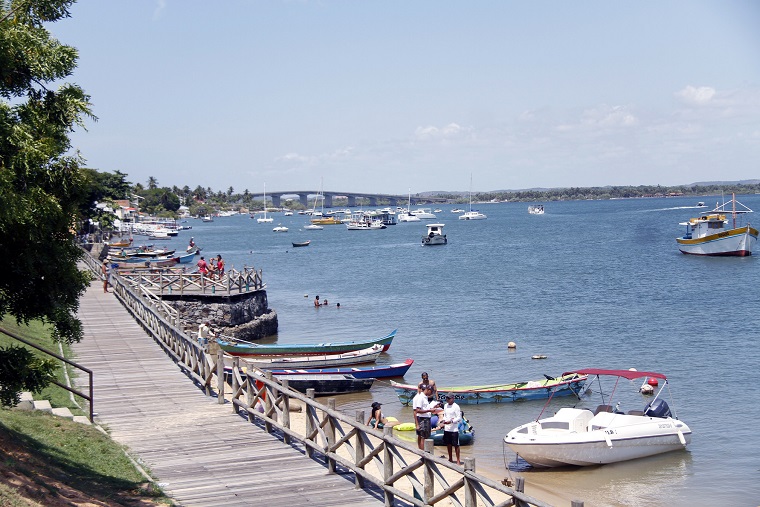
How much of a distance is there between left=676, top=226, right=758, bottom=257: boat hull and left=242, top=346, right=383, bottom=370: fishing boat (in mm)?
64568

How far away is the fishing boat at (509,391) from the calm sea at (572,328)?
1.48 feet

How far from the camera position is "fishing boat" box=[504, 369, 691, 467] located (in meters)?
22.8

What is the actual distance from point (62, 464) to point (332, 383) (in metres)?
18.9

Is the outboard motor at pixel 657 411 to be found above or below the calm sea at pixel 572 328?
above

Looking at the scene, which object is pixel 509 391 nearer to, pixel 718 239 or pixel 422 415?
pixel 422 415

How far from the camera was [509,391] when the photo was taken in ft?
98.1

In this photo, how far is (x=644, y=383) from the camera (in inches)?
1235

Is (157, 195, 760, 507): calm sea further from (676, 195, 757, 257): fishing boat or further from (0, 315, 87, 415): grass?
(0, 315, 87, 415): grass

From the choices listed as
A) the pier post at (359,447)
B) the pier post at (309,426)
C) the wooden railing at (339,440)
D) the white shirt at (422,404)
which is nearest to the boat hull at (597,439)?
the wooden railing at (339,440)

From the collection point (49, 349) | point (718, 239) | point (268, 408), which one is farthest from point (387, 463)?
point (718, 239)

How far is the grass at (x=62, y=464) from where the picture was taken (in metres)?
10.5

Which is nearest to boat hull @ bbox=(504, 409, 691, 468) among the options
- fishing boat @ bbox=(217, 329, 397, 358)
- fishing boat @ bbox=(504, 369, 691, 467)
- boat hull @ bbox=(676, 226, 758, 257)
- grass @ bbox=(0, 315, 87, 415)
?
fishing boat @ bbox=(504, 369, 691, 467)

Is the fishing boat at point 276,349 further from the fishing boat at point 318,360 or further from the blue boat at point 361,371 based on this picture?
the blue boat at point 361,371

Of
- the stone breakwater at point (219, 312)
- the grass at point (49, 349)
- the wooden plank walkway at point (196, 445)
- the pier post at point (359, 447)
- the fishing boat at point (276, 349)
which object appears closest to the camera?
the wooden plank walkway at point (196, 445)
